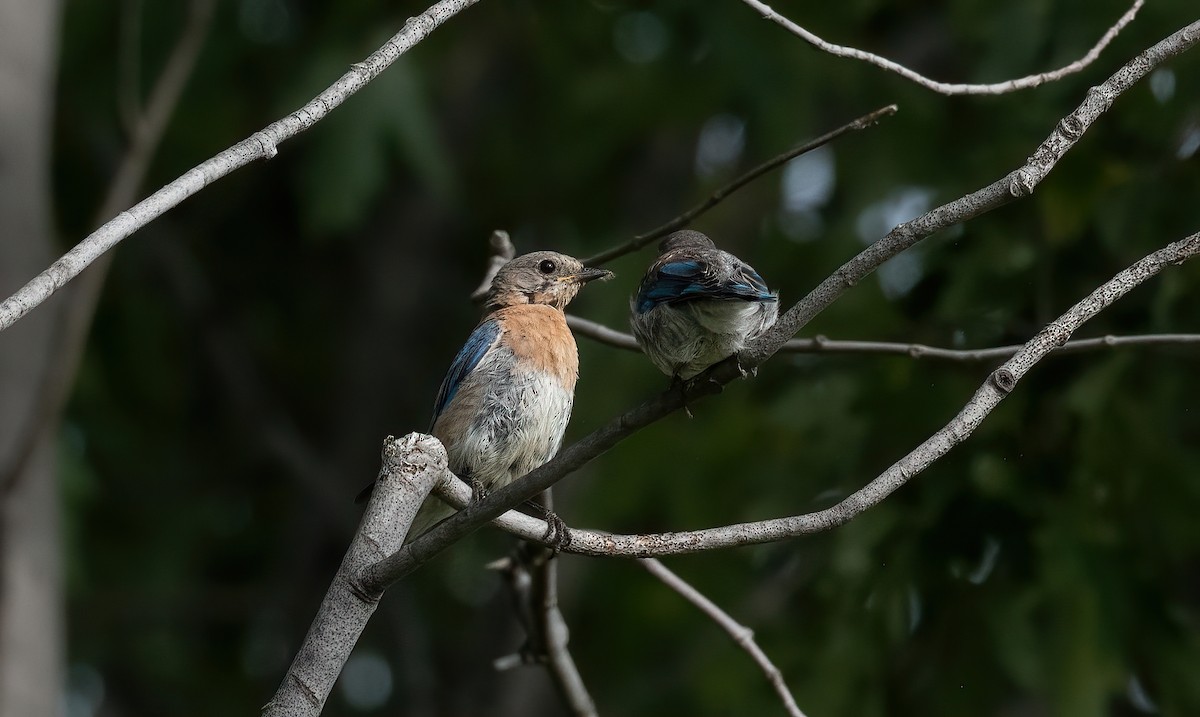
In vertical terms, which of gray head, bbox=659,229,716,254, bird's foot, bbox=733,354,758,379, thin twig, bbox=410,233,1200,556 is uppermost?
gray head, bbox=659,229,716,254

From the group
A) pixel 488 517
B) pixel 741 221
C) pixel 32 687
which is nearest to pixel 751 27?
pixel 741 221

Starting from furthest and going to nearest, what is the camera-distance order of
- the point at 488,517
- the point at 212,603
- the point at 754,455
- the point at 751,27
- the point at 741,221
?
the point at 212,603 → the point at 741,221 → the point at 751,27 → the point at 754,455 → the point at 488,517

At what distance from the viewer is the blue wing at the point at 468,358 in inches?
207

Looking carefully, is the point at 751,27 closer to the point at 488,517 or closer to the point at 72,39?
the point at 72,39

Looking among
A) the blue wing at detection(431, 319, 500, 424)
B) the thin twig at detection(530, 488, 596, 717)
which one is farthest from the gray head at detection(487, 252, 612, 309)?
the thin twig at detection(530, 488, 596, 717)

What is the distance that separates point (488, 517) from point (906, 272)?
3.78 metres

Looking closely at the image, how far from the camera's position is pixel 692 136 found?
9.95 metres

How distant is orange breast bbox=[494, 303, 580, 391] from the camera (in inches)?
205

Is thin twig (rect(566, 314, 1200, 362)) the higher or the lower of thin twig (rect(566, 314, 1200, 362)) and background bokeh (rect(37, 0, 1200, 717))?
the lower

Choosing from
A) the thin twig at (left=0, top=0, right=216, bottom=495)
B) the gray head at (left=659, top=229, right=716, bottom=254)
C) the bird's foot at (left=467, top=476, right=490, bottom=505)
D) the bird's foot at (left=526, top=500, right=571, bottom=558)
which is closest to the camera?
the bird's foot at (left=526, top=500, right=571, bottom=558)

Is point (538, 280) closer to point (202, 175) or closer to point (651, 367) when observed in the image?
point (651, 367)

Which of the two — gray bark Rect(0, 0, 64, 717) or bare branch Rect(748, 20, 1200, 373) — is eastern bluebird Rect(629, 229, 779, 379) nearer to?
bare branch Rect(748, 20, 1200, 373)

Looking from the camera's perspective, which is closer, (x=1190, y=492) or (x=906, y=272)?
(x=1190, y=492)

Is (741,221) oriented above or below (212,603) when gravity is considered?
above
